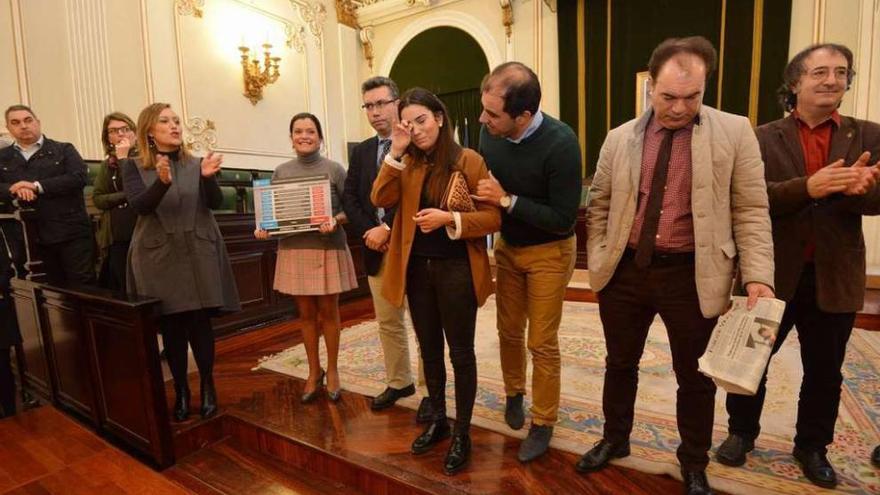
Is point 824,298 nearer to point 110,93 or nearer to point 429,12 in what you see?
point 110,93

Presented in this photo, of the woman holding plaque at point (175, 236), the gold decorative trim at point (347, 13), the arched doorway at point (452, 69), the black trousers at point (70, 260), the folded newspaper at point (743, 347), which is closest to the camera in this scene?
the folded newspaper at point (743, 347)

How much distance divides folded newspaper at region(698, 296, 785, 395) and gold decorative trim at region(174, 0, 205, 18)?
5476 millimetres

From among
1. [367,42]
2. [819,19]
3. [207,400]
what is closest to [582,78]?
[819,19]

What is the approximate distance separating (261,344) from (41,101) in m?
2.79

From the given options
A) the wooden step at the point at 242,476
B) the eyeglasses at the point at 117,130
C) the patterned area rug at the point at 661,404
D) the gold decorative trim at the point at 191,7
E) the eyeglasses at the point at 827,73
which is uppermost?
the gold decorative trim at the point at 191,7

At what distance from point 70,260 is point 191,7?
3314 mm

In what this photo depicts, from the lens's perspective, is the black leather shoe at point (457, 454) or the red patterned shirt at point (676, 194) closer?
the red patterned shirt at point (676, 194)

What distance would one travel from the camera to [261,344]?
3.34 m

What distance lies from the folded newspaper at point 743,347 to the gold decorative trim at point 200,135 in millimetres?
5052

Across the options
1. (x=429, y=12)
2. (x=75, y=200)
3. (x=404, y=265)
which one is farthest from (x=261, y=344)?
(x=429, y=12)

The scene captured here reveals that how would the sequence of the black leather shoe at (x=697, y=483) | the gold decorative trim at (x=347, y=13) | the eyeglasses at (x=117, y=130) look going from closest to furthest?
the black leather shoe at (x=697, y=483)
the eyeglasses at (x=117, y=130)
the gold decorative trim at (x=347, y=13)

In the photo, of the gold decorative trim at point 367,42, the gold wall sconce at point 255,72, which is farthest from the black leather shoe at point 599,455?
the gold decorative trim at point 367,42

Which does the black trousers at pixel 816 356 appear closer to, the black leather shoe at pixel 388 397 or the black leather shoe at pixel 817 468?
the black leather shoe at pixel 817 468

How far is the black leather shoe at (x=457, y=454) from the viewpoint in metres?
1.69
